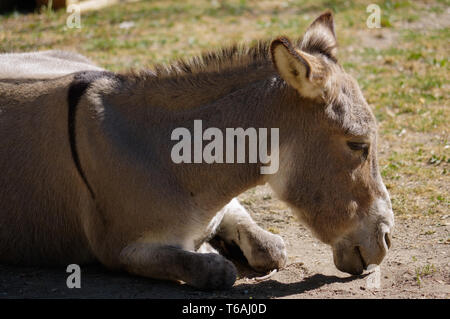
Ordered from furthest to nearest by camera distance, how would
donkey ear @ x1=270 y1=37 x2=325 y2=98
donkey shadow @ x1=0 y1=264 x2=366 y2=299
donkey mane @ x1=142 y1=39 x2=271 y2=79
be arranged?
1. donkey mane @ x1=142 y1=39 x2=271 y2=79
2. donkey shadow @ x1=0 y1=264 x2=366 y2=299
3. donkey ear @ x1=270 y1=37 x2=325 y2=98

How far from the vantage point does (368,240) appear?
4215 millimetres

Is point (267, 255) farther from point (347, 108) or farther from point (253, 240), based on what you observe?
point (347, 108)

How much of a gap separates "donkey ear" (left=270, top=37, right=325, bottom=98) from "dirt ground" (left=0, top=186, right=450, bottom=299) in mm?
1256

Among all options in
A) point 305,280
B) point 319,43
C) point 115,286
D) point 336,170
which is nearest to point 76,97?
point 115,286

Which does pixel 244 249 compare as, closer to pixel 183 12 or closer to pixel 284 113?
pixel 284 113

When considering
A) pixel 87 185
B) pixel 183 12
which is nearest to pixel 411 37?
pixel 183 12

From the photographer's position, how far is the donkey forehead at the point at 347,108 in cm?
408

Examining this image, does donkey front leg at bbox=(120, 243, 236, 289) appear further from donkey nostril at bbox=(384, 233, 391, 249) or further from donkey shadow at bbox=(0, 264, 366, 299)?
donkey nostril at bbox=(384, 233, 391, 249)

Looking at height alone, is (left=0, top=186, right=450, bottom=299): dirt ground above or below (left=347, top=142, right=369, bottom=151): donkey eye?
below

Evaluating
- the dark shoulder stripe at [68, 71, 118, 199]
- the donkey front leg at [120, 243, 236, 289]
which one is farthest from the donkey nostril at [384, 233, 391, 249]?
the dark shoulder stripe at [68, 71, 118, 199]

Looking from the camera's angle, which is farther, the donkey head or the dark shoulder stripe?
the dark shoulder stripe

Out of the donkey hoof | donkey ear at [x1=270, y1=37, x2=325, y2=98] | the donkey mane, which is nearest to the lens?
donkey ear at [x1=270, y1=37, x2=325, y2=98]

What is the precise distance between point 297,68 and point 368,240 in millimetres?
1184

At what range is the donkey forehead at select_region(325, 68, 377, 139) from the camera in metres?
4.08
